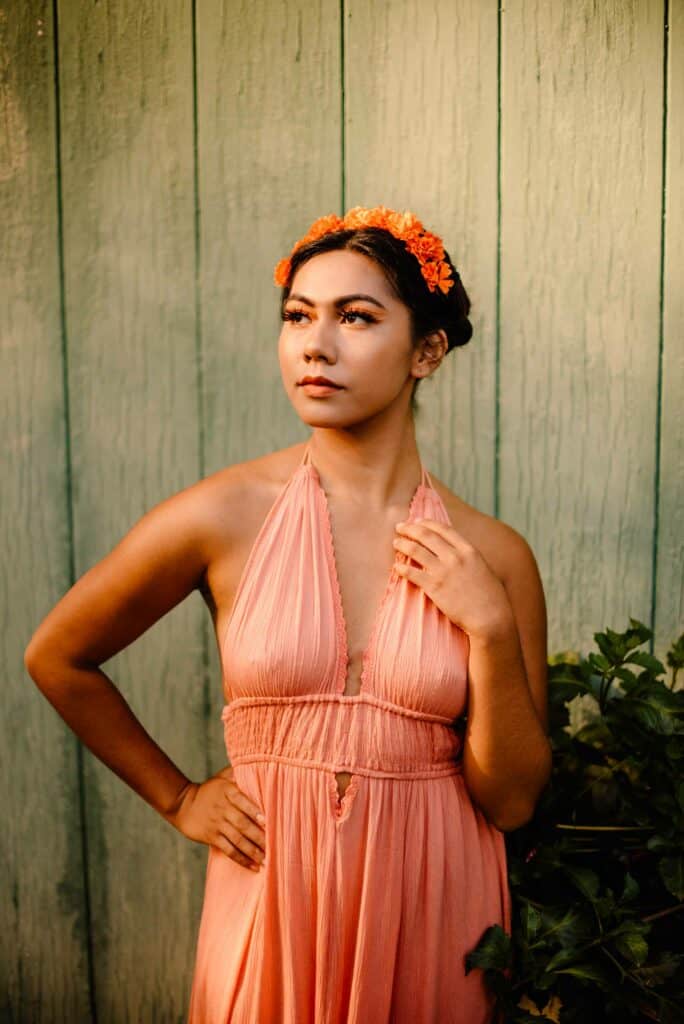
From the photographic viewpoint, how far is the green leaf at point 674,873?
5.47 ft

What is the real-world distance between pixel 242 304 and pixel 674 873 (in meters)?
1.44

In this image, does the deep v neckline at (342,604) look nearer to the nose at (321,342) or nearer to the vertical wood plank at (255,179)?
the nose at (321,342)

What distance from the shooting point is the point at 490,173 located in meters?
2.16

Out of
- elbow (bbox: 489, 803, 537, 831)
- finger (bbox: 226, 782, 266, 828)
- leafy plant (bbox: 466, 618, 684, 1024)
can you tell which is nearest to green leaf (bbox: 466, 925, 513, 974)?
leafy plant (bbox: 466, 618, 684, 1024)

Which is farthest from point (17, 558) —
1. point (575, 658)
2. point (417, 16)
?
point (417, 16)

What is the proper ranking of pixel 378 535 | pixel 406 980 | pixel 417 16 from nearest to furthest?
pixel 406 980
pixel 378 535
pixel 417 16

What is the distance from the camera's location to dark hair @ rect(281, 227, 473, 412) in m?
1.63

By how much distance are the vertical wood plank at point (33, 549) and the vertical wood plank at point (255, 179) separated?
35 centimetres

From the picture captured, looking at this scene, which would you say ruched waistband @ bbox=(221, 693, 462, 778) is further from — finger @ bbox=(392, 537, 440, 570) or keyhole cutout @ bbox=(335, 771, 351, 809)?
finger @ bbox=(392, 537, 440, 570)

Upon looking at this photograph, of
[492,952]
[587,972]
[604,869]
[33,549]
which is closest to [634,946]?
[587,972]

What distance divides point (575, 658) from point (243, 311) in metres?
1.08

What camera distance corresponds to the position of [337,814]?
1.55 metres

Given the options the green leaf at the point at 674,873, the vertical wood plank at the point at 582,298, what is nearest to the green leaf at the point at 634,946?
the green leaf at the point at 674,873

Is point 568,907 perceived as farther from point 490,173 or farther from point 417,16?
point 417,16
